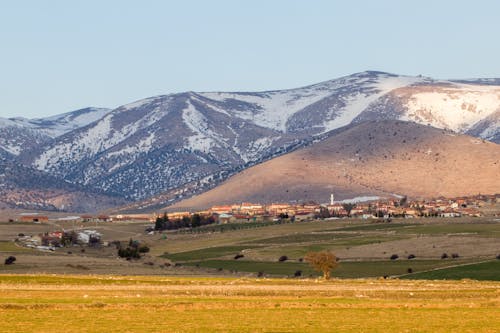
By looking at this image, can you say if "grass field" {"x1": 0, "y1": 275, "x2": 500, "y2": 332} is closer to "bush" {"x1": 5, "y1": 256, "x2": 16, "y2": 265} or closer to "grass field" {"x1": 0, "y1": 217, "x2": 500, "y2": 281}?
"grass field" {"x1": 0, "y1": 217, "x2": 500, "y2": 281}

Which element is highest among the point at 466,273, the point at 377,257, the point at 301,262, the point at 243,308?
the point at 243,308

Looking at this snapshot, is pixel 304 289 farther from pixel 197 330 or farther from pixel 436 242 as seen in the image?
pixel 436 242

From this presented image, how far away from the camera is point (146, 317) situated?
183 ft

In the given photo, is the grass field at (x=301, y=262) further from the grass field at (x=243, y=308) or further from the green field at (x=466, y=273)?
the grass field at (x=243, y=308)

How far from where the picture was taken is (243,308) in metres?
62.7

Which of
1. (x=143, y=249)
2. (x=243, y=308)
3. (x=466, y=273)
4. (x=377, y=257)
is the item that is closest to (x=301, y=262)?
(x=377, y=257)

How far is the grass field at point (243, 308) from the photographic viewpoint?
5166 centimetres

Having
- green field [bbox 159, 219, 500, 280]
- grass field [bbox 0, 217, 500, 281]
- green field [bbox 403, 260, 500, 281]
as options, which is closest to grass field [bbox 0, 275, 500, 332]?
green field [bbox 403, 260, 500, 281]

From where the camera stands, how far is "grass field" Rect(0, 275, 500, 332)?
5166cm

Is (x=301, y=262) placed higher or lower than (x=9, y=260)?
lower

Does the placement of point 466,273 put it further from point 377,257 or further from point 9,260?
point 9,260

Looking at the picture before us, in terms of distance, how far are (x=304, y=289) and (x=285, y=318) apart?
1127 inches

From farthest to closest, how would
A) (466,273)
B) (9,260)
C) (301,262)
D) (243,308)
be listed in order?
(301,262) → (9,260) → (466,273) → (243,308)

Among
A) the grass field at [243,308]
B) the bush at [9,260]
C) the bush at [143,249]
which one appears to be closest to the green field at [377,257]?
the bush at [143,249]
